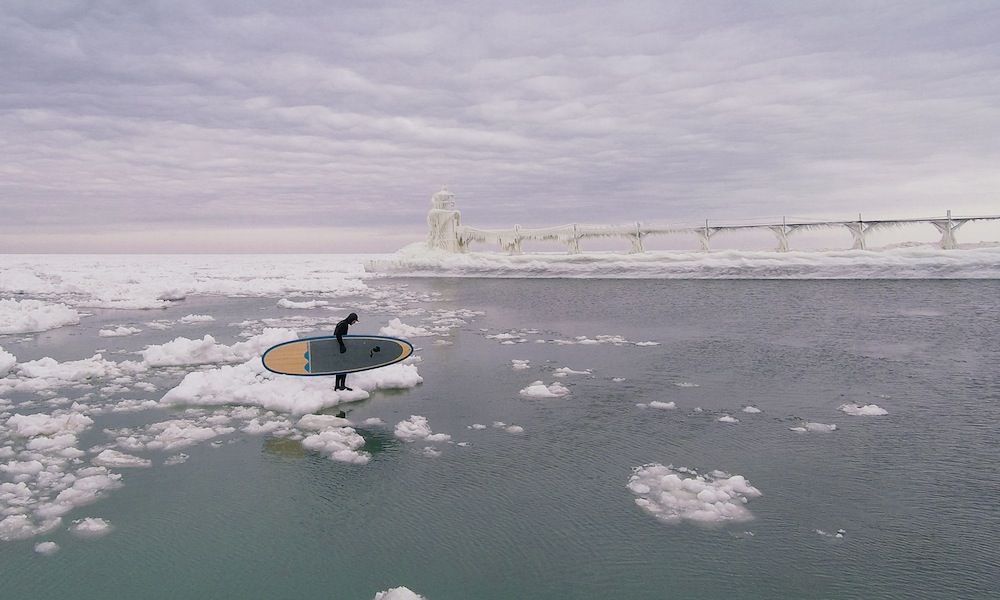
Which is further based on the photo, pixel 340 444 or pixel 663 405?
pixel 663 405

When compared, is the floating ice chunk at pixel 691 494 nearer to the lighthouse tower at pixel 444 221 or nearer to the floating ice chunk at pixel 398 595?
the floating ice chunk at pixel 398 595

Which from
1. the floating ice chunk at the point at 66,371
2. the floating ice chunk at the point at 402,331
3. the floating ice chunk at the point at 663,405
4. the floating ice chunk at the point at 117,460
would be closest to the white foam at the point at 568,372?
the floating ice chunk at the point at 663,405

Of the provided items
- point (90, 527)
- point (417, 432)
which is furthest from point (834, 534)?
point (90, 527)

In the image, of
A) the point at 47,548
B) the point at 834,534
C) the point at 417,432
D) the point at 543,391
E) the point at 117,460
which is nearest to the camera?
the point at 47,548

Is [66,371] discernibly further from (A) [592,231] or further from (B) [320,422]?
(A) [592,231]

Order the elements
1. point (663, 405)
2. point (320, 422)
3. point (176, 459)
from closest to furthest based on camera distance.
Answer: point (176, 459) < point (320, 422) < point (663, 405)

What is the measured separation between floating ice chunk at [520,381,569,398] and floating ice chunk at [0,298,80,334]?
64.0 feet

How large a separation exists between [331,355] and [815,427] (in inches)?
321

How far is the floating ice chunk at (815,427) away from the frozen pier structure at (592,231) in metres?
46.0

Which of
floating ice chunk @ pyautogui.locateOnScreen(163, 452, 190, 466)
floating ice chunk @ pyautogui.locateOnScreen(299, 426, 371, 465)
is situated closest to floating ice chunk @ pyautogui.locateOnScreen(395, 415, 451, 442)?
floating ice chunk @ pyautogui.locateOnScreen(299, 426, 371, 465)

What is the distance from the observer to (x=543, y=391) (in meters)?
11.2

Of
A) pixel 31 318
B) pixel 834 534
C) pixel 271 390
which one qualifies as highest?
pixel 31 318

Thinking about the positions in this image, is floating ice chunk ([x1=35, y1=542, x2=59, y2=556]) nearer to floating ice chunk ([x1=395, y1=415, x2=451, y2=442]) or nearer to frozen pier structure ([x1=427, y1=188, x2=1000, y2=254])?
floating ice chunk ([x1=395, y1=415, x2=451, y2=442])

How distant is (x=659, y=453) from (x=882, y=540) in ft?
9.14
